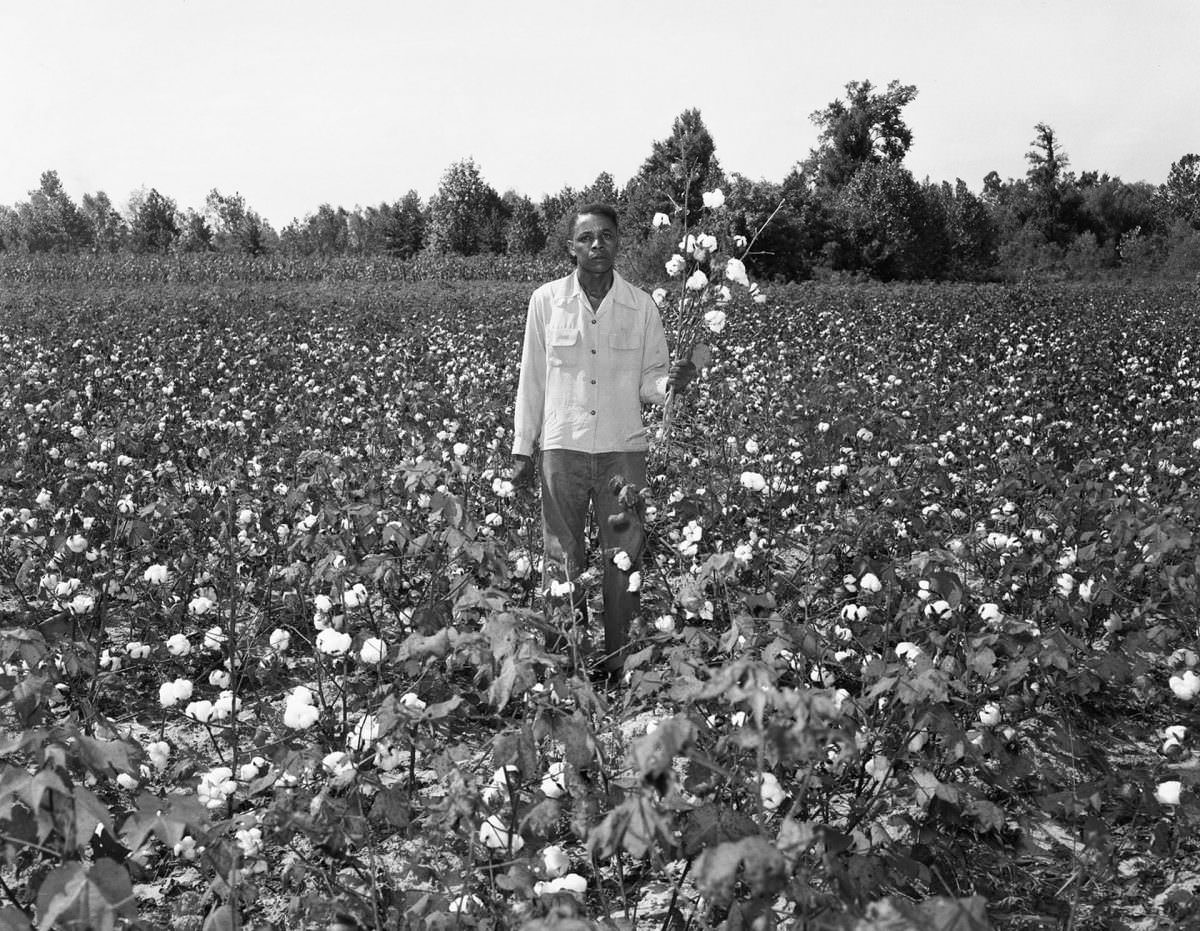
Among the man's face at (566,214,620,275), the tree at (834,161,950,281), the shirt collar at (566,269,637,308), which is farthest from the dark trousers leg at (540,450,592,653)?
the tree at (834,161,950,281)

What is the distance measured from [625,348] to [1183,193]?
74.7 meters

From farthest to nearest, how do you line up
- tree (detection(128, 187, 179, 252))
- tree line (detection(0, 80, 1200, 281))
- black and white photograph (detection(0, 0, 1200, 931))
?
tree (detection(128, 187, 179, 252))
tree line (detection(0, 80, 1200, 281))
black and white photograph (detection(0, 0, 1200, 931))

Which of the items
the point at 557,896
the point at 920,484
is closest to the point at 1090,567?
the point at 920,484

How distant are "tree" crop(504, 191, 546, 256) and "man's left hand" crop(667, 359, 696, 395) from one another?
50.3 meters

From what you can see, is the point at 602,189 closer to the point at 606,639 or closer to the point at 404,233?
the point at 404,233

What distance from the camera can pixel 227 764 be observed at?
310 centimetres

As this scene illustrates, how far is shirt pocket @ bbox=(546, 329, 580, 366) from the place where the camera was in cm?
365

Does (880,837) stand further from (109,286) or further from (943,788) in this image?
(109,286)

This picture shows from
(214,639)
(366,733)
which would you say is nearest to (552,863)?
(366,733)

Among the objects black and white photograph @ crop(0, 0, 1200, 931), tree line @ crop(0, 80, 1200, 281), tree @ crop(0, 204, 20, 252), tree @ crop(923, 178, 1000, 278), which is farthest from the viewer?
tree @ crop(0, 204, 20, 252)

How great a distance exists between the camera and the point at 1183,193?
216 feet

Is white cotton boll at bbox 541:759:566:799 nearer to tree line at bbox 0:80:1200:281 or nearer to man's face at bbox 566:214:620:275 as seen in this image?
man's face at bbox 566:214:620:275

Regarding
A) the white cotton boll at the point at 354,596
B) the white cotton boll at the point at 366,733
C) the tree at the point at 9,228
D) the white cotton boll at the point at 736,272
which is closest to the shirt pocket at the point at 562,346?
the white cotton boll at the point at 736,272

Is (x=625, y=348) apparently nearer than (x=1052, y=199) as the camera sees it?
Yes
